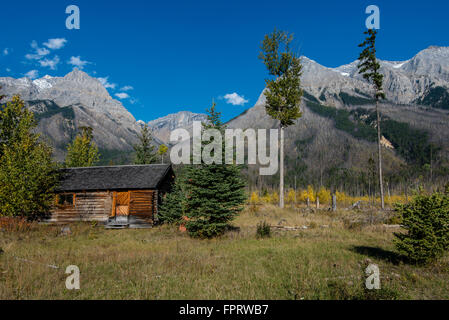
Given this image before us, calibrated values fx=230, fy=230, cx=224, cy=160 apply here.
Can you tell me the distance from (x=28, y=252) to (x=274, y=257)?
11.3m

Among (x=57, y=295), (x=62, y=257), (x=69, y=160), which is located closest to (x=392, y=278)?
(x=57, y=295)

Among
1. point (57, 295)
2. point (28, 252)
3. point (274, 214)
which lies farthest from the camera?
point (274, 214)

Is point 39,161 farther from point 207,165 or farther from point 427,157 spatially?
point 427,157

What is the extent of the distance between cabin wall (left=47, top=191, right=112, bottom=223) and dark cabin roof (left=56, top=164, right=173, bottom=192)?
895mm

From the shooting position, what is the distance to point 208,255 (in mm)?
9984

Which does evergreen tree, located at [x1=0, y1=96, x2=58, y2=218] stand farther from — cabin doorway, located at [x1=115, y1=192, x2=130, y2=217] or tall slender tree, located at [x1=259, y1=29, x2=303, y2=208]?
tall slender tree, located at [x1=259, y1=29, x2=303, y2=208]

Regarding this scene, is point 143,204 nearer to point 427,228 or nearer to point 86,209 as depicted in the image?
point 86,209

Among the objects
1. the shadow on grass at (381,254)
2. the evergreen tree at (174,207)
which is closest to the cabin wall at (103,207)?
the evergreen tree at (174,207)

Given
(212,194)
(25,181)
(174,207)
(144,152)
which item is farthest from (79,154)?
(212,194)

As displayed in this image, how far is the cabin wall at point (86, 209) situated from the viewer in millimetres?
22609

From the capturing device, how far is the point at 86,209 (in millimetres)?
22875

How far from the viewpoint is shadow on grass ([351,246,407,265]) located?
29.1ft

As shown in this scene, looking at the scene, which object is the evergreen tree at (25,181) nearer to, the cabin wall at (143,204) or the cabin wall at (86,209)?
the cabin wall at (86,209)

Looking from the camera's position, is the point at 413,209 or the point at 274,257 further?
the point at 274,257
